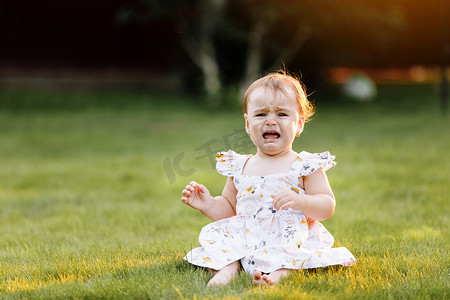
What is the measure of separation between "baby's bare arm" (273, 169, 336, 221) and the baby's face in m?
0.23

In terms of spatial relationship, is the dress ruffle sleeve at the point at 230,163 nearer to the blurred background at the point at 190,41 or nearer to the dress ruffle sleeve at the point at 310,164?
the dress ruffle sleeve at the point at 310,164

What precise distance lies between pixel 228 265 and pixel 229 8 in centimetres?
1300

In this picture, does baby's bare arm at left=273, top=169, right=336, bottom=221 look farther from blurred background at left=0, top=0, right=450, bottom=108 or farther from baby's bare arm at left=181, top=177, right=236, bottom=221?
blurred background at left=0, top=0, right=450, bottom=108

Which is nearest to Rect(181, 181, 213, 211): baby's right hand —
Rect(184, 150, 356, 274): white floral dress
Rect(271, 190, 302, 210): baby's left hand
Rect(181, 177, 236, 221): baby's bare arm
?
Rect(181, 177, 236, 221): baby's bare arm

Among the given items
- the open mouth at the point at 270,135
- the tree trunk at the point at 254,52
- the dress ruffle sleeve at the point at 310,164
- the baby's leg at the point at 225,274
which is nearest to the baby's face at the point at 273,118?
the open mouth at the point at 270,135

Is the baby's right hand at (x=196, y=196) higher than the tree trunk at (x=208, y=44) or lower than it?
lower

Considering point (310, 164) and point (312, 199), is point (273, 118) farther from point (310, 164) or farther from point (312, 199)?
point (312, 199)

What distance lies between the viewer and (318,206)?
2.65 meters

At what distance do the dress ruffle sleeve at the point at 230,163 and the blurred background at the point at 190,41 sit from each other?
400 inches

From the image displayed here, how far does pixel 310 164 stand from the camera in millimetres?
2756

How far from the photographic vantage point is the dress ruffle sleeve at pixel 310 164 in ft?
8.98

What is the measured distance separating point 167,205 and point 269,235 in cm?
225

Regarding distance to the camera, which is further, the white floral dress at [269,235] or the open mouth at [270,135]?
the open mouth at [270,135]

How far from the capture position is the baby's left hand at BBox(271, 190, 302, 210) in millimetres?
2574
